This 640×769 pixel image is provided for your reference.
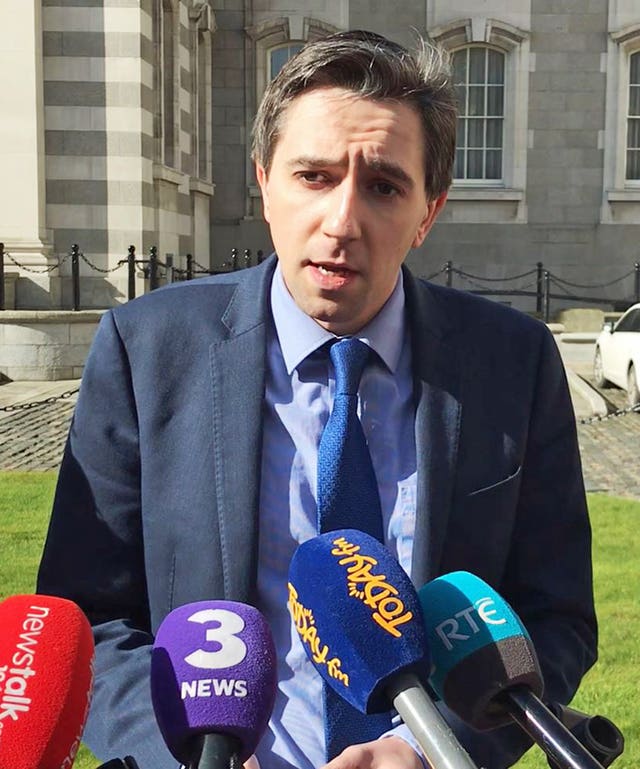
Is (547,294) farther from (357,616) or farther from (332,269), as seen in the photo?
(357,616)

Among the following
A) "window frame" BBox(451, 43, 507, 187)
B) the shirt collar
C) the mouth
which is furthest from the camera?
"window frame" BBox(451, 43, 507, 187)

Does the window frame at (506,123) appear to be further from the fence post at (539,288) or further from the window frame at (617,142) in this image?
the window frame at (617,142)

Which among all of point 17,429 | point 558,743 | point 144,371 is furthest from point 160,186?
point 558,743

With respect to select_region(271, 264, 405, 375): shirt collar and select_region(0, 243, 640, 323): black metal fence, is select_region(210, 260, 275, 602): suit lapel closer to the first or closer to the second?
select_region(271, 264, 405, 375): shirt collar

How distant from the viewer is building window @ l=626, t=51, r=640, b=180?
2453 centimetres

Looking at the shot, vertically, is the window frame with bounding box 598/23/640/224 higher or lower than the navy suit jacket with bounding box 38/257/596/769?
higher

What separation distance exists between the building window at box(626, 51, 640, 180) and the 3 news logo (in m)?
24.8

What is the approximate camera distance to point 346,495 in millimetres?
2164

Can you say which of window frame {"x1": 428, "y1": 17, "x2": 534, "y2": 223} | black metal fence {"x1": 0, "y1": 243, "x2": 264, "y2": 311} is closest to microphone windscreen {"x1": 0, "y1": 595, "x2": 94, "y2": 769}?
black metal fence {"x1": 0, "y1": 243, "x2": 264, "y2": 311}

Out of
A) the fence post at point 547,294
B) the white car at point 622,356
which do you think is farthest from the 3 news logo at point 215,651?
the fence post at point 547,294

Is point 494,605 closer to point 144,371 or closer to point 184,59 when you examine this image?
point 144,371

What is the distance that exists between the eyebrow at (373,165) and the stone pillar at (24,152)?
48.6ft

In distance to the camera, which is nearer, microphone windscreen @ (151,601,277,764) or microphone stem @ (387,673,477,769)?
microphone stem @ (387,673,477,769)

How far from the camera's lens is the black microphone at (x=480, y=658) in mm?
1594
